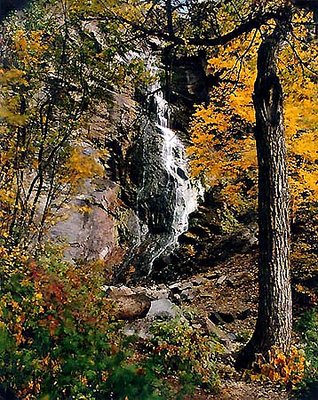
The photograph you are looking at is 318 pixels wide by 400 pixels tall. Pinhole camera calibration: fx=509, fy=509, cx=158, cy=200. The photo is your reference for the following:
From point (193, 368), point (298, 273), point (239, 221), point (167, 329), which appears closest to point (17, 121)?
point (167, 329)

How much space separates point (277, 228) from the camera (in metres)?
3.10

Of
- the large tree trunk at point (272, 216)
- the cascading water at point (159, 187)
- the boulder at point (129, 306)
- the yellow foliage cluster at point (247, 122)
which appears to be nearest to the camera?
the large tree trunk at point (272, 216)

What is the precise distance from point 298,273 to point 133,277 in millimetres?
1688

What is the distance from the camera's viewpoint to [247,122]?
4.27 meters

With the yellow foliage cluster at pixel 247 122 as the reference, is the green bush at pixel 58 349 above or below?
below

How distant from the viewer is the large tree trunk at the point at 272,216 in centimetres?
309

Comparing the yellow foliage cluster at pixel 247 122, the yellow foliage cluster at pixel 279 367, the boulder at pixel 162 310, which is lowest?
the yellow foliage cluster at pixel 279 367

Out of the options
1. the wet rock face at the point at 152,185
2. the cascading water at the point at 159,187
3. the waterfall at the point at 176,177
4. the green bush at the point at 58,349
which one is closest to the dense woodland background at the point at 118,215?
the green bush at the point at 58,349

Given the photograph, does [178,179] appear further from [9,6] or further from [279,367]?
[279,367]

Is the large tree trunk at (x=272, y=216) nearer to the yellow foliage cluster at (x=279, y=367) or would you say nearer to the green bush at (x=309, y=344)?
the yellow foliage cluster at (x=279, y=367)

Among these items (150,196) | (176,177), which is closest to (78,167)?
(150,196)

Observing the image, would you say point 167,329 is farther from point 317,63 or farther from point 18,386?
point 317,63

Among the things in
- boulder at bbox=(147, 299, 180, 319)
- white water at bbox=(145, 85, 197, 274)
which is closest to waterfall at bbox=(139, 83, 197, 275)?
white water at bbox=(145, 85, 197, 274)

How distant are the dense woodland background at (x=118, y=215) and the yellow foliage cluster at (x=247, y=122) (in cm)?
1
